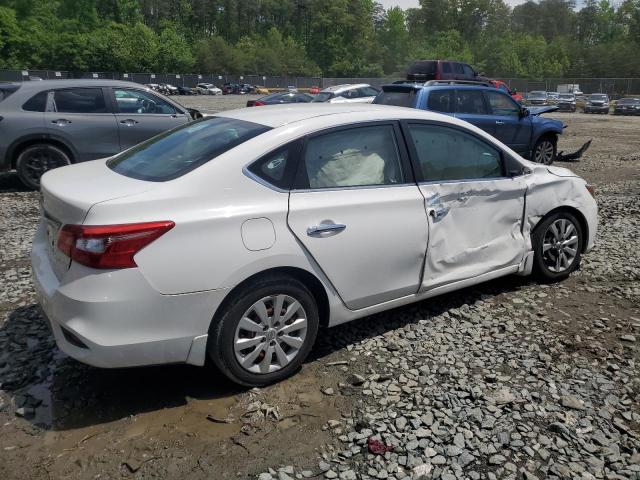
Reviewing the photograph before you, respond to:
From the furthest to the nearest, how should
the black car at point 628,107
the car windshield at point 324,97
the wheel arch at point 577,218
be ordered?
Result: 1. the black car at point 628,107
2. the car windshield at point 324,97
3. the wheel arch at point 577,218

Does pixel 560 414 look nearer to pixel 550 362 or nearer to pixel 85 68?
pixel 550 362

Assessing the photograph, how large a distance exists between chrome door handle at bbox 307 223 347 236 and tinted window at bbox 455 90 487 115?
778 cm

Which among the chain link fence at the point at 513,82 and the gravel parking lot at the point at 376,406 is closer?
the gravel parking lot at the point at 376,406

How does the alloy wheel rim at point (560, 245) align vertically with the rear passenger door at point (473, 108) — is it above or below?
below

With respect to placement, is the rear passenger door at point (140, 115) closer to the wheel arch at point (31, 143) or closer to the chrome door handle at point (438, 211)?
the wheel arch at point (31, 143)

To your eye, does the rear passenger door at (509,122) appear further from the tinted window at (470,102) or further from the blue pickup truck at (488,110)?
the tinted window at (470,102)

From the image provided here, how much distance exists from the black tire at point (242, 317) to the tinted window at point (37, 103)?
686cm

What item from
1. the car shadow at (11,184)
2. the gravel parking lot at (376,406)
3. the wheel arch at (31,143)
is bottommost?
the gravel parking lot at (376,406)

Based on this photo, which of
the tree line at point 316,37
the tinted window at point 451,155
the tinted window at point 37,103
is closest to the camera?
the tinted window at point 451,155

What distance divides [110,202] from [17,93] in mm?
6717

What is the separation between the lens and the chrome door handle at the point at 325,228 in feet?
10.9

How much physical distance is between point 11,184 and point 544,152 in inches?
407

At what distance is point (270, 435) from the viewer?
298 cm

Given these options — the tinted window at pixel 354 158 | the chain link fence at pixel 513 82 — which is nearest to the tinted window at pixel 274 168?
the tinted window at pixel 354 158
